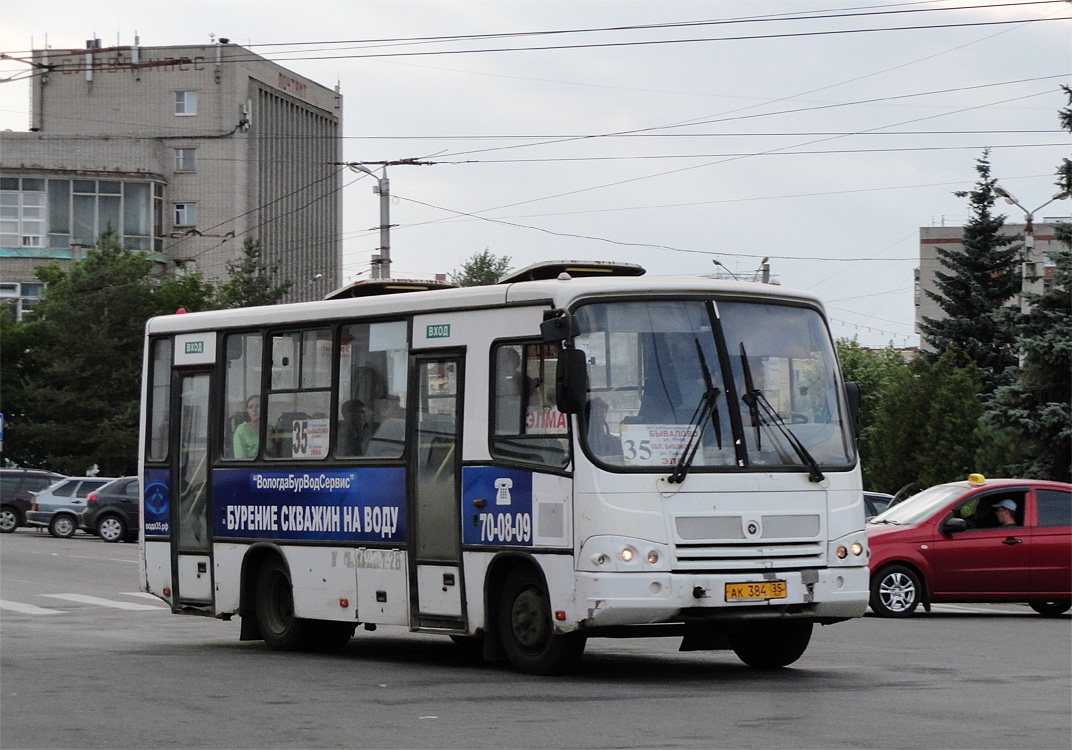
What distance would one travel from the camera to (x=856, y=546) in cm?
1264

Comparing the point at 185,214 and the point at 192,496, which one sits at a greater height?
the point at 185,214

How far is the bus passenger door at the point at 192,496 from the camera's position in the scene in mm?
15922

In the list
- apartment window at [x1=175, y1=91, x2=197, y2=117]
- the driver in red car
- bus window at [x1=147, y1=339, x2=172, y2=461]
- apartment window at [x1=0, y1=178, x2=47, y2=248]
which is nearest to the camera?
bus window at [x1=147, y1=339, x2=172, y2=461]

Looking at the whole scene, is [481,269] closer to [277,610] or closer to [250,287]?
[250,287]

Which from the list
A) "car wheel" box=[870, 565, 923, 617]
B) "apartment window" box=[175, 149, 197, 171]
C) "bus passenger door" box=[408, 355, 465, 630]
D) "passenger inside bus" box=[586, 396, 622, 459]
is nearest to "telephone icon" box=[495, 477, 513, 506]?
"bus passenger door" box=[408, 355, 465, 630]

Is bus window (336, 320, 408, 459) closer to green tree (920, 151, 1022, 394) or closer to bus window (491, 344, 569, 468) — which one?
bus window (491, 344, 569, 468)

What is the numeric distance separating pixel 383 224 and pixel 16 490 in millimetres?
18518

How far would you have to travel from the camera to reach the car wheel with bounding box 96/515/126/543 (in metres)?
42.7

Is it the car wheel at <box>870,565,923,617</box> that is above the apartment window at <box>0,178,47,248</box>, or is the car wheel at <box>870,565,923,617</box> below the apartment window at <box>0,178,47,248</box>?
below

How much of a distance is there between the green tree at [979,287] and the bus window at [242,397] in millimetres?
47137

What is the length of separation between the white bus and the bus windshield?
0.05ft

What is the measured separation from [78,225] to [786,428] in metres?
83.2

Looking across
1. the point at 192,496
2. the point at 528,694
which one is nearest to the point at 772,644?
the point at 528,694

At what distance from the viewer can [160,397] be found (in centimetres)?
1675
